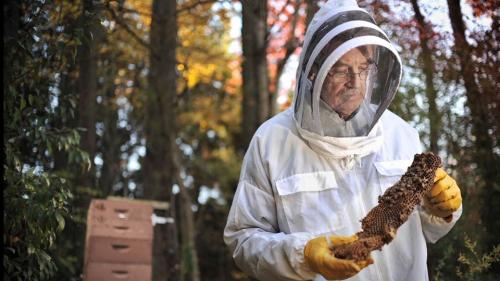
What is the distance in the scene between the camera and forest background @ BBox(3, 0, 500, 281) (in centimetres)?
375

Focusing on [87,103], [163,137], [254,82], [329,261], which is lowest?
[329,261]

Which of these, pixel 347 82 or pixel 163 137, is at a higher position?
pixel 163 137

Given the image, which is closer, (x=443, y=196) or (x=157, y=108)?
(x=443, y=196)

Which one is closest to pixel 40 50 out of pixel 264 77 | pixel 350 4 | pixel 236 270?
pixel 350 4

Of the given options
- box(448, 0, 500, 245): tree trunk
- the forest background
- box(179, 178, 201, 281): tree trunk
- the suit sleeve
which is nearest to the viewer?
the suit sleeve

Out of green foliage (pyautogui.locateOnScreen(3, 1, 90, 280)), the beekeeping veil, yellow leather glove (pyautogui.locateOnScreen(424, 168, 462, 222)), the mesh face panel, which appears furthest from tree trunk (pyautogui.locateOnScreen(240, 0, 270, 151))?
the mesh face panel

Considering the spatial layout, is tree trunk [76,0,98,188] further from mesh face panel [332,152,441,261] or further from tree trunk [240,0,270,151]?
mesh face panel [332,152,441,261]

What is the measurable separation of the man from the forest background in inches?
17.3

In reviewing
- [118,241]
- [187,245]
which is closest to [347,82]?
[118,241]

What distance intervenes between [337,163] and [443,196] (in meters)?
0.50

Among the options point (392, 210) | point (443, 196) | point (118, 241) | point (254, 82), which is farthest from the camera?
point (254, 82)

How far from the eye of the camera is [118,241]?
555 centimetres

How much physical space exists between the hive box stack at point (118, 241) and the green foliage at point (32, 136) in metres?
1.18

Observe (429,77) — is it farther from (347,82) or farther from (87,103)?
(87,103)
